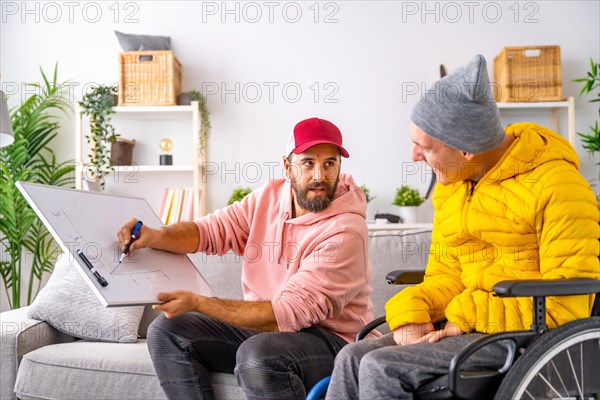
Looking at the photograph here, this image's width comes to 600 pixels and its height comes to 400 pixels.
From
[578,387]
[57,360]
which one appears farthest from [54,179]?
[578,387]

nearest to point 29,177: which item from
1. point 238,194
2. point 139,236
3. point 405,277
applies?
point 238,194

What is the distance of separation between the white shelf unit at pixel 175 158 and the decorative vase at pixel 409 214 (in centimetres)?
122

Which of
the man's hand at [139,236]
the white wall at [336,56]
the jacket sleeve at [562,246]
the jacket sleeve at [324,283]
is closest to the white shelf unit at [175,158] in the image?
the white wall at [336,56]

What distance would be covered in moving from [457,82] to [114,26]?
133 inches

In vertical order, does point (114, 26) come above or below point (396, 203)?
above

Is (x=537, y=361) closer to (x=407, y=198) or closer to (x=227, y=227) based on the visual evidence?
(x=227, y=227)

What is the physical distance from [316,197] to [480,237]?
0.70 metres

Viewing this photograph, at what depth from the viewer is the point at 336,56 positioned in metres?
4.55

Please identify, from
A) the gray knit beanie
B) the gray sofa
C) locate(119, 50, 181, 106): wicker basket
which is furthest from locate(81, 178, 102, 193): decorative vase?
the gray knit beanie

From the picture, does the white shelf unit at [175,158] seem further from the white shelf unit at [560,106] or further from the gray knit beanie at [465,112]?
the gray knit beanie at [465,112]

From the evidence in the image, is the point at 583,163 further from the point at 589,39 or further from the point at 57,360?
the point at 57,360

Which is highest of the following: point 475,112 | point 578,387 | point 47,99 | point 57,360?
point 47,99

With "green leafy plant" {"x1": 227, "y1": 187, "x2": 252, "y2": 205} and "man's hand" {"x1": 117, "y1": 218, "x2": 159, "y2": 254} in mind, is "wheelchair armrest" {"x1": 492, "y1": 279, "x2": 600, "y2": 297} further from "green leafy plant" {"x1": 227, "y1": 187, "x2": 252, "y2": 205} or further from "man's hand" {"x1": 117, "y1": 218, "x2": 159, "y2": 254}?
"green leafy plant" {"x1": 227, "y1": 187, "x2": 252, "y2": 205}

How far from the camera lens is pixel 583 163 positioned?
4.49m
